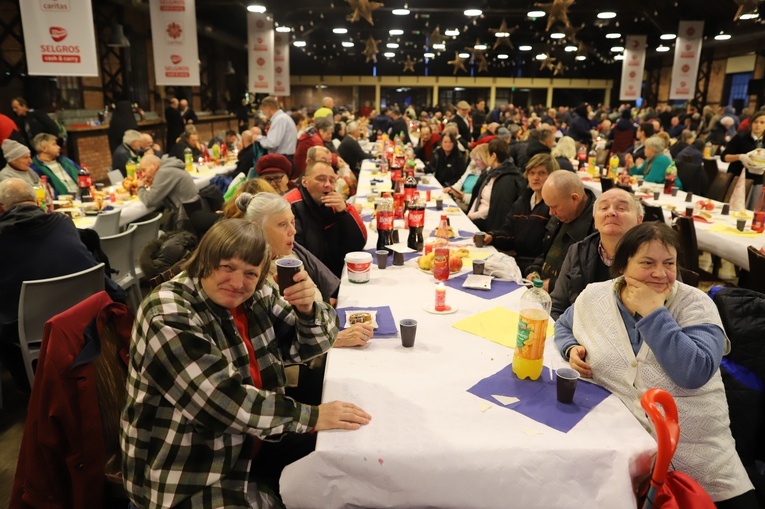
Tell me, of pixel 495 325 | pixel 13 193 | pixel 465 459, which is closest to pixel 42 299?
pixel 13 193

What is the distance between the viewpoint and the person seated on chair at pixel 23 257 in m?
2.99

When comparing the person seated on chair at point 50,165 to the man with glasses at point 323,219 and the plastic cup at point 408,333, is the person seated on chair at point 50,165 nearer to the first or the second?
the man with glasses at point 323,219

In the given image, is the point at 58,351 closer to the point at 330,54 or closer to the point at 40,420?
the point at 40,420

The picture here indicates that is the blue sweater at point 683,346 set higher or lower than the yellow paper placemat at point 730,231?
higher

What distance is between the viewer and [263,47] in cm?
1337

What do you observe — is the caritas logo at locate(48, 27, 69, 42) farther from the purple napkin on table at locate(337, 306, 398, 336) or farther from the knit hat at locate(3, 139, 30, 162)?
the purple napkin on table at locate(337, 306, 398, 336)

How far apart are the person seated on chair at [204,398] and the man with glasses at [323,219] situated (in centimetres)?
166

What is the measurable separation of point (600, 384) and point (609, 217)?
2.93ft

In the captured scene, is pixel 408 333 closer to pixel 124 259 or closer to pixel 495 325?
pixel 495 325

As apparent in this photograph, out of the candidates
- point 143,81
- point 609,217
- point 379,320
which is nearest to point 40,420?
point 379,320

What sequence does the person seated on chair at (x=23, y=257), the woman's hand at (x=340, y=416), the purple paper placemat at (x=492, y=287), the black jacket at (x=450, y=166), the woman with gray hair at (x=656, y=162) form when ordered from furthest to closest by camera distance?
the black jacket at (x=450, y=166) → the woman with gray hair at (x=656, y=162) → the person seated on chair at (x=23, y=257) → the purple paper placemat at (x=492, y=287) → the woman's hand at (x=340, y=416)

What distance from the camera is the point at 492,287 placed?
291cm

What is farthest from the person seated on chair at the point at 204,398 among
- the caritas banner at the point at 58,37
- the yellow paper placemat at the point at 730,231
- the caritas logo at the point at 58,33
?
the caritas logo at the point at 58,33

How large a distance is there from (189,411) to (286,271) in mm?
603
